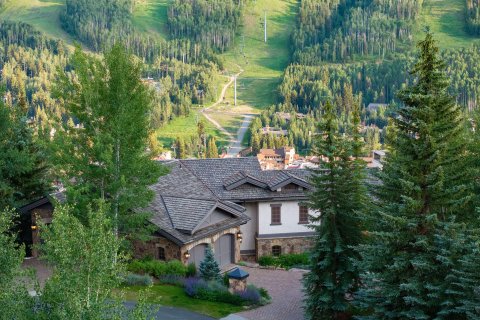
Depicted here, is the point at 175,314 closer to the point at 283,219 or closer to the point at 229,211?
the point at 229,211

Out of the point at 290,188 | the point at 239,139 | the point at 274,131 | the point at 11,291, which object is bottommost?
the point at 239,139

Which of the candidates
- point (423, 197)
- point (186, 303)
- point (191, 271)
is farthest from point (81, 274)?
point (191, 271)

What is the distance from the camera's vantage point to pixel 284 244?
132ft

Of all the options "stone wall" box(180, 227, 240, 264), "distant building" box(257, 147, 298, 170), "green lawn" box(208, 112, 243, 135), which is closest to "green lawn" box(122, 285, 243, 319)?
"stone wall" box(180, 227, 240, 264)

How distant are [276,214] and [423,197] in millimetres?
18807

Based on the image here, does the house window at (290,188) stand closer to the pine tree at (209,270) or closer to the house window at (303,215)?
the house window at (303,215)

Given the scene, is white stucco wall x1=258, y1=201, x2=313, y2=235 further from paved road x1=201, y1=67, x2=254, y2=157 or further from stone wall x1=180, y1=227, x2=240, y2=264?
paved road x1=201, y1=67, x2=254, y2=157

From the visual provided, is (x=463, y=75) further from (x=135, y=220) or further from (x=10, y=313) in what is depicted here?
(x=10, y=313)

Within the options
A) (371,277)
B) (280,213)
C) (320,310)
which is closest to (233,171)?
(280,213)

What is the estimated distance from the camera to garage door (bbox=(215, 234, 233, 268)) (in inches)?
1399

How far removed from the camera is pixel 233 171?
42094 millimetres

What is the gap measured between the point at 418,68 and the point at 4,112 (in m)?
22.5

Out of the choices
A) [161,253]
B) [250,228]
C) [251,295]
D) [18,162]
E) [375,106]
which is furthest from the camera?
[375,106]

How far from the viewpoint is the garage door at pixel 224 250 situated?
35.5m
